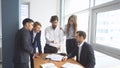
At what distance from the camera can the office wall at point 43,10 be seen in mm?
5938

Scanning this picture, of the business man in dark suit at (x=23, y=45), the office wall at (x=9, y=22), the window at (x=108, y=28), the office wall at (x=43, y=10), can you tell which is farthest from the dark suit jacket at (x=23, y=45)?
the office wall at (x=43, y=10)

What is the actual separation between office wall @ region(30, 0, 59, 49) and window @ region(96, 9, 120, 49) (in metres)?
3.14

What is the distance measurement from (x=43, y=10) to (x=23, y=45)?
3.64 m

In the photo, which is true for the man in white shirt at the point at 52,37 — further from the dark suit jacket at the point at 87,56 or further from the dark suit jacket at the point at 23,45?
the dark suit jacket at the point at 87,56

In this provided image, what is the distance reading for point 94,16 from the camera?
3230 millimetres

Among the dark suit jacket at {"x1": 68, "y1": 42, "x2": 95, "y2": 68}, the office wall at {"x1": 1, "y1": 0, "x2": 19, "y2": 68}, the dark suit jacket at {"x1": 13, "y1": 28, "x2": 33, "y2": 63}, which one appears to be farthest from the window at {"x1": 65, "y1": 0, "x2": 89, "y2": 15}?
the dark suit jacket at {"x1": 13, "y1": 28, "x2": 33, "y2": 63}

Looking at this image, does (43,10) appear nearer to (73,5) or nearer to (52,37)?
(73,5)

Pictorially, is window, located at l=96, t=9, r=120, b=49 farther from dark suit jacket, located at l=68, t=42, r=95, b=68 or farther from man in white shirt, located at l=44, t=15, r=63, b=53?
man in white shirt, located at l=44, t=15, r=63, b=53

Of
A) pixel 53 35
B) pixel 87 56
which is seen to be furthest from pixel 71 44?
pixel 87 56

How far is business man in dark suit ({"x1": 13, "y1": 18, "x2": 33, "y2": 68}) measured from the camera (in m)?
2.53

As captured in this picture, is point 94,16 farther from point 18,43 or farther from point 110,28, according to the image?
point 18,43

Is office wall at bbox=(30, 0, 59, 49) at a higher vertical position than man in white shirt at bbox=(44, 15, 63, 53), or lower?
higher

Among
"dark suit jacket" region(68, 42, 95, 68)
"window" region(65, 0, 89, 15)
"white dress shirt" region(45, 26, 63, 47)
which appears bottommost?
"dark suit jacket" region(68, 42, 95, 68)

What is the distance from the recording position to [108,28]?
2.86 metres
